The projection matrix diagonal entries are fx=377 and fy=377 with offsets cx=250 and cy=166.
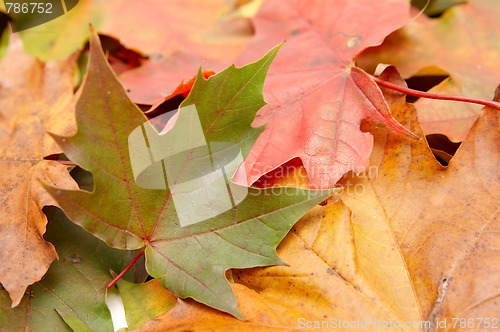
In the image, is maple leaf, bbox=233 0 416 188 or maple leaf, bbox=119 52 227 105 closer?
maple leaf, bbox=233 0 416 188

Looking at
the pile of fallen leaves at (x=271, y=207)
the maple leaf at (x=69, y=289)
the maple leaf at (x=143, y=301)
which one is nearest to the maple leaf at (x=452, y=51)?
the pile of fallen leaves at (x=271, y=207)

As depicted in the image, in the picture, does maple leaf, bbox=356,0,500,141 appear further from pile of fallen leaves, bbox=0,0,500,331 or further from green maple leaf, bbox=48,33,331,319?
green maple leaf, bbox=48,33,331,319

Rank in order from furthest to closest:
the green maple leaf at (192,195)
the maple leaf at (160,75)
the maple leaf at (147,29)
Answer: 1. the maple leaf at (147,29)
2. the maple leaf at (160,75)
3. the green maple leaf at (192,195)

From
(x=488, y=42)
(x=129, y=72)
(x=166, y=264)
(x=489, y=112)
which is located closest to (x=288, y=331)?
(x=166, y=264)

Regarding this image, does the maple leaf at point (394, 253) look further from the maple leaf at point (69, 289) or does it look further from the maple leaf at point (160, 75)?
the maple leaf at point (160, 75)

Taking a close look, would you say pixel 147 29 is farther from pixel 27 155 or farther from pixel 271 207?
pixel 271 207

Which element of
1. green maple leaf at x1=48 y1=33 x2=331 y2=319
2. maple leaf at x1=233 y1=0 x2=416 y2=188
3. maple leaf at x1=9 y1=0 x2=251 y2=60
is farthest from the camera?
maple leaf at x1=9 y1=0 x2=251 y2=60

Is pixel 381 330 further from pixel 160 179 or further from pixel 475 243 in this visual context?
pixel 160 179

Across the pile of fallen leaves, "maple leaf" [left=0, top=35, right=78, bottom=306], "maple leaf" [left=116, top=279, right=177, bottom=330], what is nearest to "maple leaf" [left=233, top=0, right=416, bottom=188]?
the pile of fallen leaves
